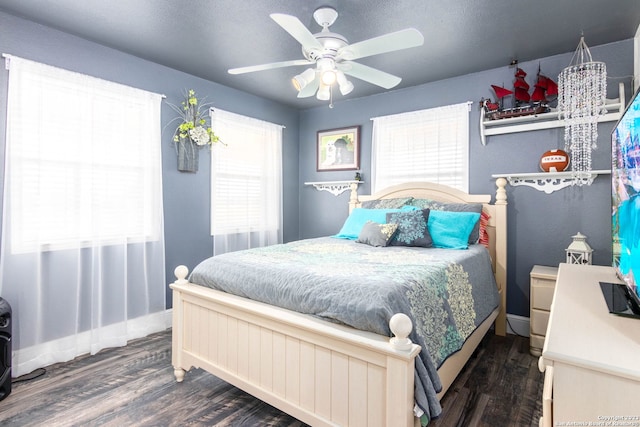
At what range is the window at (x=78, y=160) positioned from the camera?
7.55 feet

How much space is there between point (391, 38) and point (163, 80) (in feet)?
7.54

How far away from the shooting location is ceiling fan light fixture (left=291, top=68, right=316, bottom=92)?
2.09 metres

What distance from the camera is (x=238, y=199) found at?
3.76 metres

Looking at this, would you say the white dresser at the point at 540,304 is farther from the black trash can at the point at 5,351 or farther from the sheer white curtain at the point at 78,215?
the black trash can at the point at 5,351

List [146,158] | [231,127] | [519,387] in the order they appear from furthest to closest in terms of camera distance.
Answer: [231,127] → [146,158] → [519,387]

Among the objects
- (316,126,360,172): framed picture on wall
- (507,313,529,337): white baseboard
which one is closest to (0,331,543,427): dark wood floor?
(507,313,529,337): white baseboard

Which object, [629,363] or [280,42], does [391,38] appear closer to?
[280,42]

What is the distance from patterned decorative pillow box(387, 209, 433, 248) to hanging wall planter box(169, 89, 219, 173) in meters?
2.00

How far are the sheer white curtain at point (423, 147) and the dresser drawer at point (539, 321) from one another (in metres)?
1.26

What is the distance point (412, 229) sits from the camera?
2760mm

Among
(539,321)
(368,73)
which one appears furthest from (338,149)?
(539,321)

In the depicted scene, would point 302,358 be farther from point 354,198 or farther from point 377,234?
point 354,198

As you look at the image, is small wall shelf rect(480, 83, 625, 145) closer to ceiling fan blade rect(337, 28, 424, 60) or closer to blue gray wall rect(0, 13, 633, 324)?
blue gray wall rect(0, 13, 633, 324)

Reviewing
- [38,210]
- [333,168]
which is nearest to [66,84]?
[38,210]
